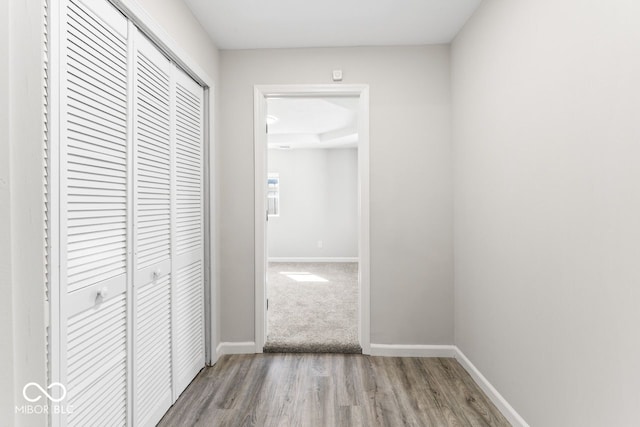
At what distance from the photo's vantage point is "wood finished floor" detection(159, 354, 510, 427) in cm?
194

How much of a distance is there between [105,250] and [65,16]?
883 mm

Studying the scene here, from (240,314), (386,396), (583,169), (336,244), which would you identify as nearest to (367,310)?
(386,396)

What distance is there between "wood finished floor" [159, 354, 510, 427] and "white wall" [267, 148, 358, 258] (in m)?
4.57

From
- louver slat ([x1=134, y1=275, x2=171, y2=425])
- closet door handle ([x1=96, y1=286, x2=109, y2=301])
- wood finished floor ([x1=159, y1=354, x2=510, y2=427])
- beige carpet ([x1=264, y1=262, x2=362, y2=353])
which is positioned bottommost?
wood finished floor ([x1=159, y1=354, x2=510, y2=427])

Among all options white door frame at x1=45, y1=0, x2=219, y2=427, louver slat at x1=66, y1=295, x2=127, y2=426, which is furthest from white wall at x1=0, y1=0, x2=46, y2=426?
louver slat at x1=66, y1=295, x2=127, y2=426

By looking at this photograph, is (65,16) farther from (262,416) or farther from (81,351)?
(262,416)

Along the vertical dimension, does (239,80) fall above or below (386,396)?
above

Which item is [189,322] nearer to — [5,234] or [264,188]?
[264,188]

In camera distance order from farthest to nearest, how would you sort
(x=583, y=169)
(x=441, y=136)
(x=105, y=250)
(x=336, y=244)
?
1. (x=336, y=244)
2. (x=441, y=136)
3. (x=105, y=250)
4. (x=583, y=169)

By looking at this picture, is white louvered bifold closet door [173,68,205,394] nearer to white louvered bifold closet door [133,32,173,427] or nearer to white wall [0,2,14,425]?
white louvered bifold closet door [133,32,173,427]

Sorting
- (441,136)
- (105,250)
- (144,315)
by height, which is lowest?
(144,315)

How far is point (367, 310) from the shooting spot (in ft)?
9.14

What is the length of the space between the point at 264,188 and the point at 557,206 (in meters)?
2.01

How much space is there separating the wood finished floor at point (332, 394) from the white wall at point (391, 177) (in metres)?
0.34
